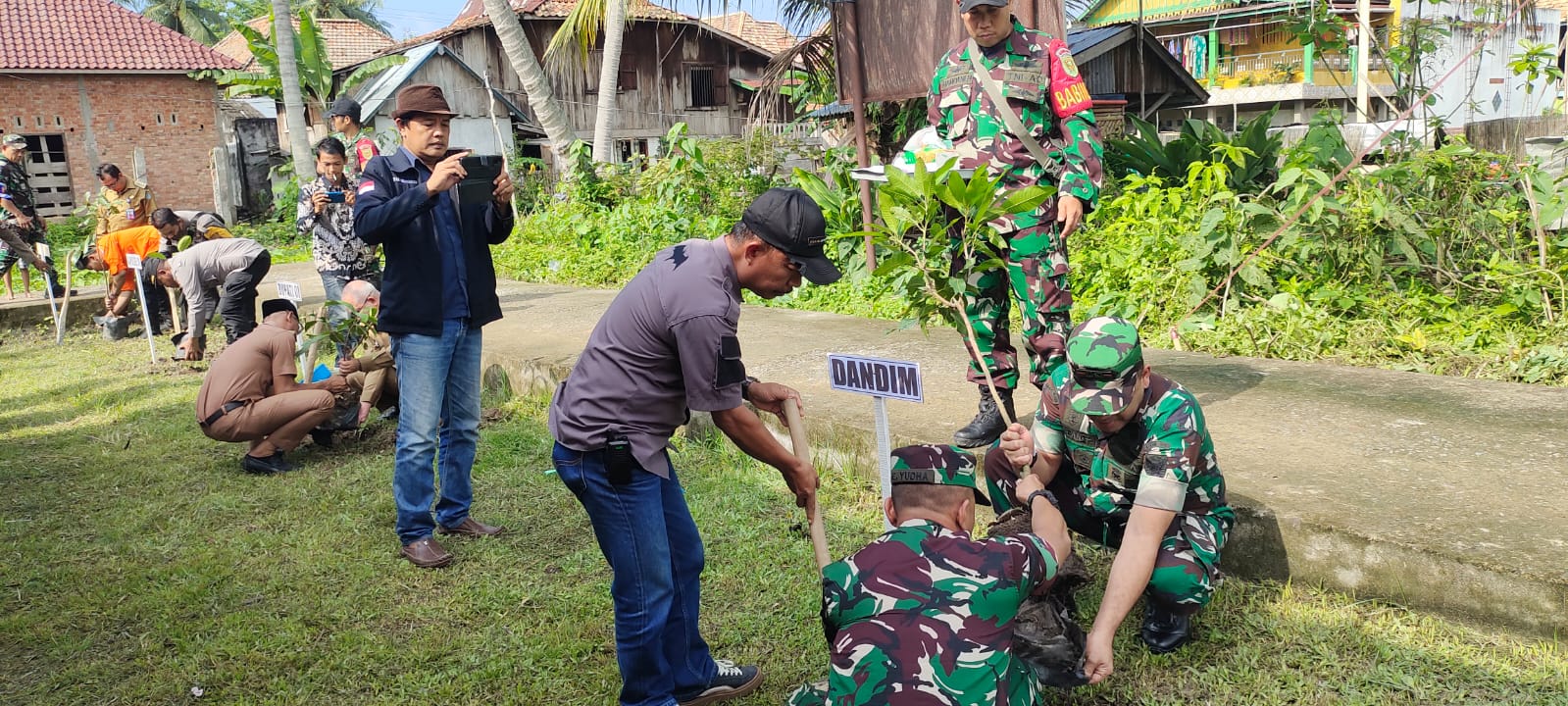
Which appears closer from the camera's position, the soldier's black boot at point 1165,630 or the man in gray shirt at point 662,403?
the man in gray shirt at point 662,403

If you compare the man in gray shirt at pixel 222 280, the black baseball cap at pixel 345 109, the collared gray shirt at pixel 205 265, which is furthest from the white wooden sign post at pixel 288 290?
the collared gray shirt at pixel 205 265

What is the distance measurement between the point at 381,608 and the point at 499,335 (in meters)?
3.78

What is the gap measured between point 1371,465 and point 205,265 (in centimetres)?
796

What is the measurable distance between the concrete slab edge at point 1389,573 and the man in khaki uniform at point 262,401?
14.7 feet

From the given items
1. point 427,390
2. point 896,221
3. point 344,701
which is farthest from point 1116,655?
point 427,390

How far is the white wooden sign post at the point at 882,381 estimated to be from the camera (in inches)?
118

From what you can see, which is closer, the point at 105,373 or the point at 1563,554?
the point at 1563,554

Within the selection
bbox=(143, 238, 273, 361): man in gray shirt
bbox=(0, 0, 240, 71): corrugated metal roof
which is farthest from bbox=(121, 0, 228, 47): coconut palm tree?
bbox=(143, 238, 273, 361): man in gray shirt

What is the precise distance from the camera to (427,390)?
13.2 ft

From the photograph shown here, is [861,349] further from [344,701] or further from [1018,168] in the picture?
[344,701]

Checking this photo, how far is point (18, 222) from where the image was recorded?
1112 cm

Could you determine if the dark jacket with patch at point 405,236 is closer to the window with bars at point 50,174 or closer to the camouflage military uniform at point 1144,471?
the camouflage military uniform at point 1144,471

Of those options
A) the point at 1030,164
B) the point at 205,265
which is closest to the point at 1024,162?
the point at 1030,164

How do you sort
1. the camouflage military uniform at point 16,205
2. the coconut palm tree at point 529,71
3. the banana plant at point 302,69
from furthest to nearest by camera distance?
1. the banana plant at point 302,69
2. the coconut palm tree at point 529,71
3. the camouflage military uniform at point 16,205
